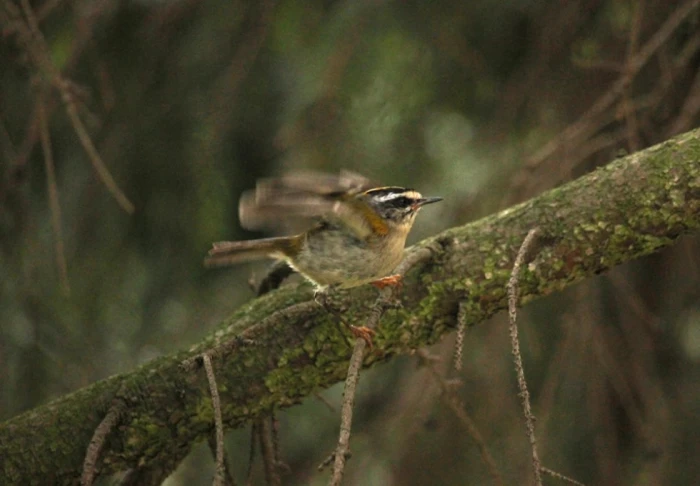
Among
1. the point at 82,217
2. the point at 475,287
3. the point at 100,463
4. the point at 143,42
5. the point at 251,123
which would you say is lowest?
the point at 100,463

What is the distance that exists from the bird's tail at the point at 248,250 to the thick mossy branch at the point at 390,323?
57 centimetres

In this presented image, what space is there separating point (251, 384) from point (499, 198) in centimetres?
144

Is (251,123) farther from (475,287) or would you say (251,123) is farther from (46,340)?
(475,287)

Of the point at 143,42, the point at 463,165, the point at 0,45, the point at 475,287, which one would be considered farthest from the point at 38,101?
the point at 463,165

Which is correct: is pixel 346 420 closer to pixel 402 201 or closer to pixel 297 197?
pixel 297 197

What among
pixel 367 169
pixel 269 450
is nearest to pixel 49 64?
pixel 269 450

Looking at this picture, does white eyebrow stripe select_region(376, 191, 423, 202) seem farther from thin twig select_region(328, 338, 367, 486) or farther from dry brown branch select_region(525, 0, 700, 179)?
thin twig select_region(328, 338, 367, 486)

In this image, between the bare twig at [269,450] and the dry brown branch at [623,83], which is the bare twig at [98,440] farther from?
the dry brown branch at [623,83]

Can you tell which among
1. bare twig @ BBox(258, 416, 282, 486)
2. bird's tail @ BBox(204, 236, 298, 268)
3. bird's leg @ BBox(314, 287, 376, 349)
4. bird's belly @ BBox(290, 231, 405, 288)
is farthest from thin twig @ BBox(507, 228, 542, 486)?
bird's tail @ BBox(204, 236, 298, 268)

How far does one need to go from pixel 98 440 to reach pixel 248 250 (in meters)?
1.07

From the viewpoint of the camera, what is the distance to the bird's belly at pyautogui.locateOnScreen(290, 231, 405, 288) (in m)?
3.28

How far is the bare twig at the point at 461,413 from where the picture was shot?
8.47ft

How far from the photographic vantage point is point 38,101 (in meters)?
2.68

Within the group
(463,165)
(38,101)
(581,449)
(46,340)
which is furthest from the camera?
(463,165)
